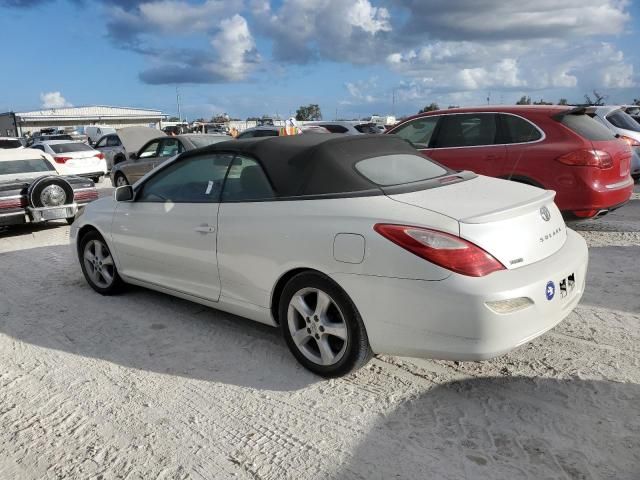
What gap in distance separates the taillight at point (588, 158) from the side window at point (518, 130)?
49cm

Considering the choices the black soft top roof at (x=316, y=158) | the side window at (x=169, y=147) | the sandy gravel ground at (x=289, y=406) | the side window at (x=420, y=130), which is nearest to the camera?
the sandy gravel ground at (x=289, y=406)

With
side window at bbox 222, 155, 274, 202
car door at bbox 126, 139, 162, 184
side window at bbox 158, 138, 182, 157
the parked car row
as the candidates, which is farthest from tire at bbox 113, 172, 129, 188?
side window at bbox 222, 155, 274, 202

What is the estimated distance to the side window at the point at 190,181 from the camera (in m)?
4.04

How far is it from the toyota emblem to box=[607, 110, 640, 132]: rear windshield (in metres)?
7.58

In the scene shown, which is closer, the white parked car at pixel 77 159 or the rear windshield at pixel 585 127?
the rear windshield at pixel 585 127

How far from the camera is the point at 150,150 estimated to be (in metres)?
12.4

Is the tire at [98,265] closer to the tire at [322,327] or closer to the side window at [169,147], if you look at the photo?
the tire at [322,327]

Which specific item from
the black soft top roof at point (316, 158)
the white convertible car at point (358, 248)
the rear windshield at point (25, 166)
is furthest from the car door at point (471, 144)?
the rear windshield at point (25, 166)

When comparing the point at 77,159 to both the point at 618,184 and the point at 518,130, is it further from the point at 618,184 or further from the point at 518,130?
the point at 618,184

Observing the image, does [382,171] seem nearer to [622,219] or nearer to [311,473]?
[311,473]

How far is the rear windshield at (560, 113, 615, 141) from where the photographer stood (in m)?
6.23

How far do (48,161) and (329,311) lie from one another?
27.5 ft

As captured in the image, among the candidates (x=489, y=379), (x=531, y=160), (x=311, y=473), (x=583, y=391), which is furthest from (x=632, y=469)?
(x=531, y=160)

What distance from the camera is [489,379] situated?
10.8ft
